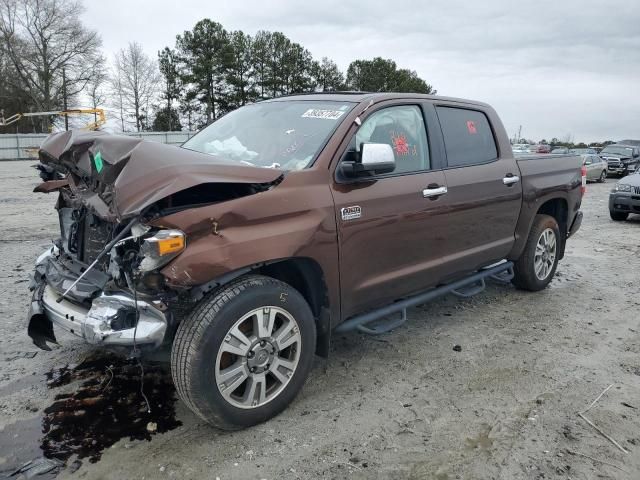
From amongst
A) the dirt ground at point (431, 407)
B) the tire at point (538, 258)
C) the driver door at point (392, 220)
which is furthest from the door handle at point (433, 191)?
the tire at point (538, 258)

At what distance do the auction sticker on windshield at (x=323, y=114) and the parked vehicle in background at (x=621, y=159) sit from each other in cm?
2498

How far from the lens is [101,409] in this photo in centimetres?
321

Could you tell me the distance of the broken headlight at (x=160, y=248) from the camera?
8.46 feet

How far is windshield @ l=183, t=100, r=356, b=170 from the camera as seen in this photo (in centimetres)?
344

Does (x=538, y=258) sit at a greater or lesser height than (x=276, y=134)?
lesser

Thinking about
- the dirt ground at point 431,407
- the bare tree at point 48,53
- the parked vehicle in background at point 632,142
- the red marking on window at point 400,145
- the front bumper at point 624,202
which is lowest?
the dirt ground at point 431,407

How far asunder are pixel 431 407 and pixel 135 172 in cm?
225

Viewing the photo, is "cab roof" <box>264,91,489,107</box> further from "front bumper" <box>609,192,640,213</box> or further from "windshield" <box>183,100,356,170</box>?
"front bumper" <box>609,192,640,213</box>

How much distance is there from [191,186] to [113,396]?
5.28 feet

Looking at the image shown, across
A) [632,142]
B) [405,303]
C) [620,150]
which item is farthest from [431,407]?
[632,142]

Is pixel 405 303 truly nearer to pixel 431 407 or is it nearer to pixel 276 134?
pixel 431 407

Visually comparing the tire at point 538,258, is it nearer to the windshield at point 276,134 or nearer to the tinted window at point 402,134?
the tinted window at point 402,134

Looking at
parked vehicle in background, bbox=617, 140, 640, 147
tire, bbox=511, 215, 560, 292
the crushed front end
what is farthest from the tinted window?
parked vehicle in background, bbox=617, 140, 640, 147

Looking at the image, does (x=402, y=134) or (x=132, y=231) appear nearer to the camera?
(x=132, y=231)
